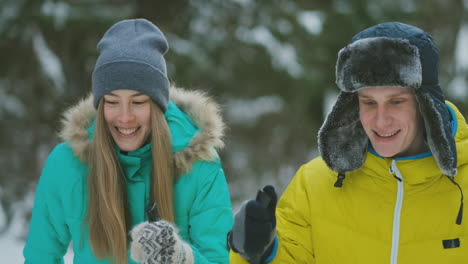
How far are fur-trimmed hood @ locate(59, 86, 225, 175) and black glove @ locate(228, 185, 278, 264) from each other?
2.70 ft

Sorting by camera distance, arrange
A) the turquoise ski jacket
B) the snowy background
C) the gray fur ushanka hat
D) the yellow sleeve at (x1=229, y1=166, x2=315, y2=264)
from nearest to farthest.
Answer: the gray fur ushanka hat
the yellow sleeve at (x1=229, y1=166, x2=315, y2=264)
the turquoise ski jacket
the snowy background

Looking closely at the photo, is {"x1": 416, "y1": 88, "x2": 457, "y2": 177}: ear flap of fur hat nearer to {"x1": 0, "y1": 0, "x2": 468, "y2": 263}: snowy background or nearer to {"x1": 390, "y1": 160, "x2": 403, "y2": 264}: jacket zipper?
{"x1": 390, "y1": 160, "x2": 403, "y2": 264}: jacket zipper

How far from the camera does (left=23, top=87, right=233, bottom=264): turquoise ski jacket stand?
9.74ft

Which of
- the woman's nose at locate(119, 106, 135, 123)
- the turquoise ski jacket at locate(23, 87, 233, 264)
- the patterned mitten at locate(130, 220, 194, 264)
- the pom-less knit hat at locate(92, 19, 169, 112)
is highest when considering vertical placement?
the pom-less knit hat at locate(92, 19, 169, 112)

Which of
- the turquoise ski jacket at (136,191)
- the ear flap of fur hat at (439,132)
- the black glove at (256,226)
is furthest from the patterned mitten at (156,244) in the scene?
the ear flap of fur hat at (439,132)

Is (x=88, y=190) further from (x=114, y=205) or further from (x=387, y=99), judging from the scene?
(x=387, y=99)

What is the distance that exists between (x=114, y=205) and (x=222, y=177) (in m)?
0.53

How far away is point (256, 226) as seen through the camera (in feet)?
7.08

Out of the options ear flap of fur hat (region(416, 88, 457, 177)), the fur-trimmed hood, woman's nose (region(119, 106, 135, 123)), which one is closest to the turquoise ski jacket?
the fur-trimmed hood

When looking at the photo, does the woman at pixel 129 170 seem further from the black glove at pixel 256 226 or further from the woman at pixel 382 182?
the black glove at pixel 256 226

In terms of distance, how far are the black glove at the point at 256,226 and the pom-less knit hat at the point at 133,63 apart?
96 cm

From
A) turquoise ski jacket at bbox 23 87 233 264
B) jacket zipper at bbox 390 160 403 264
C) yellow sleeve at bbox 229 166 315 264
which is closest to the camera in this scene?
jacket zipper at bbox 390 160 403 264

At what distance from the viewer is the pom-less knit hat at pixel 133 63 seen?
2.88m

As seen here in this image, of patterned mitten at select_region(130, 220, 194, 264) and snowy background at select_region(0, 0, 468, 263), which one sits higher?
snowy background at select_region(0, 0, 468, 263)
